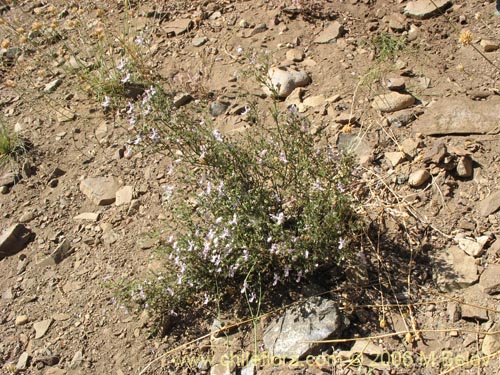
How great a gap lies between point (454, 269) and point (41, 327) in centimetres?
Result: 238

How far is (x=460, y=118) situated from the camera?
352 centimetres

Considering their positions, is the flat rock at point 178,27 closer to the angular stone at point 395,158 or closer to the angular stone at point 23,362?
the angular stone at point 395,158

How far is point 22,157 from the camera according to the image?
14.8ft

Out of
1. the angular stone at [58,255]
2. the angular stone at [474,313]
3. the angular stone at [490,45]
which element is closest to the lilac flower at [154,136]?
the angular stone at [58,255]

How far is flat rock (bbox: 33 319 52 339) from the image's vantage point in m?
3.44

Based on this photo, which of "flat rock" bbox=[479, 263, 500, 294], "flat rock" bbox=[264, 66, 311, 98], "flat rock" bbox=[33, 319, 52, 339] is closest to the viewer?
"flat rock" bbox=[479, 263, 500, 294]

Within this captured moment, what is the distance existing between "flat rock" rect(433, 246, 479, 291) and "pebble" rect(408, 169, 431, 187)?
439mm

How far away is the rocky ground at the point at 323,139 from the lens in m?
2.90

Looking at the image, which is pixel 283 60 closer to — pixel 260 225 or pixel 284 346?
pixel 260 225

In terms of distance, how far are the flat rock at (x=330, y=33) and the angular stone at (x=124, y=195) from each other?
5.94 ft

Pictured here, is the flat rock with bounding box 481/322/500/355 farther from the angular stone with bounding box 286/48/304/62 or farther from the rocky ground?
the angular stone with bounding box 286/48/304/62

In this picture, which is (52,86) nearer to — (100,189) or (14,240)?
(100,189)

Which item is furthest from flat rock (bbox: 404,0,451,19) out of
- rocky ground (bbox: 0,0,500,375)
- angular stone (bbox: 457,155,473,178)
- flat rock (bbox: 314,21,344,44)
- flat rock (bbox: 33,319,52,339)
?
flat rock (bbox: 33,319,52,339)

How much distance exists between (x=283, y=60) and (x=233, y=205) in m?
1.77
